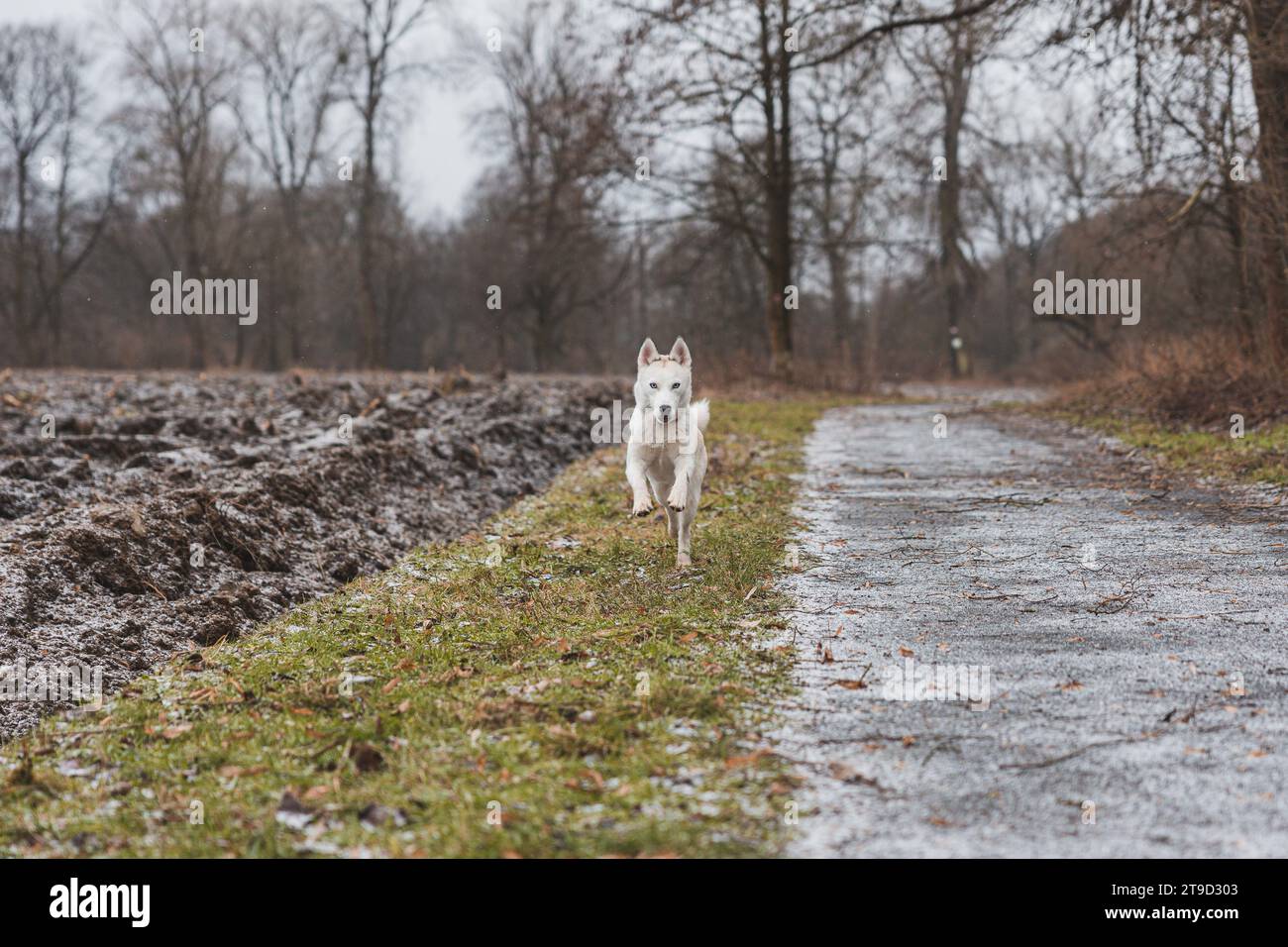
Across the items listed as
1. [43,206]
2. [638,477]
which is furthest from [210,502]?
[43,206]

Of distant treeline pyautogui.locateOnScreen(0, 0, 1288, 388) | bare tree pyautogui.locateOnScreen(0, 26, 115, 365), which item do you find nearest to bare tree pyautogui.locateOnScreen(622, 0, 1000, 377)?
distant treeline pyautogui.locateOnScreen(0, 0, 1288, 388)

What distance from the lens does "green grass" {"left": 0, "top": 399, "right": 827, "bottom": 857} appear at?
3.56 metres

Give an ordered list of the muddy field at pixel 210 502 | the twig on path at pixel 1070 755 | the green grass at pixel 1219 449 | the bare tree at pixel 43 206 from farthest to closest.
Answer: the bare tree at pixel 43 206, the green grass at pixel 1219 449, the muddy field at pixel 210 502, the twig on path at pixel 1070 755

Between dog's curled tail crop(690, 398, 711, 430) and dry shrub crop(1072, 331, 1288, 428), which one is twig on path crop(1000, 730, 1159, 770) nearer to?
dog's curled tail crop(690, 398, 711, 430)

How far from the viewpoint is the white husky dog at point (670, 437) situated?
23.4ft

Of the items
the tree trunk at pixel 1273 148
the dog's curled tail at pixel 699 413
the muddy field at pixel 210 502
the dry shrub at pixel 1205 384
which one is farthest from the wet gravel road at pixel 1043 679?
the tree trunk at pixel 1273 148

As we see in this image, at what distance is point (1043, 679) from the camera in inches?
192

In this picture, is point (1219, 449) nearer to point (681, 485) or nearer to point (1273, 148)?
point (1273, 148)

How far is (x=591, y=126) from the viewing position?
920 inches

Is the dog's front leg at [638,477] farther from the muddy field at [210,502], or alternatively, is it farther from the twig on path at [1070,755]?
the twig on path at [1070,755]

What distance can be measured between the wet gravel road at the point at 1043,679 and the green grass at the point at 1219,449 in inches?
49.9

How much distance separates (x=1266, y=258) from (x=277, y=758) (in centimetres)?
1432

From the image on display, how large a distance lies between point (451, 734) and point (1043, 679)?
2479 millimetres

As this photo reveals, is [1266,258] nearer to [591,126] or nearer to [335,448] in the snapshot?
[335,448]
